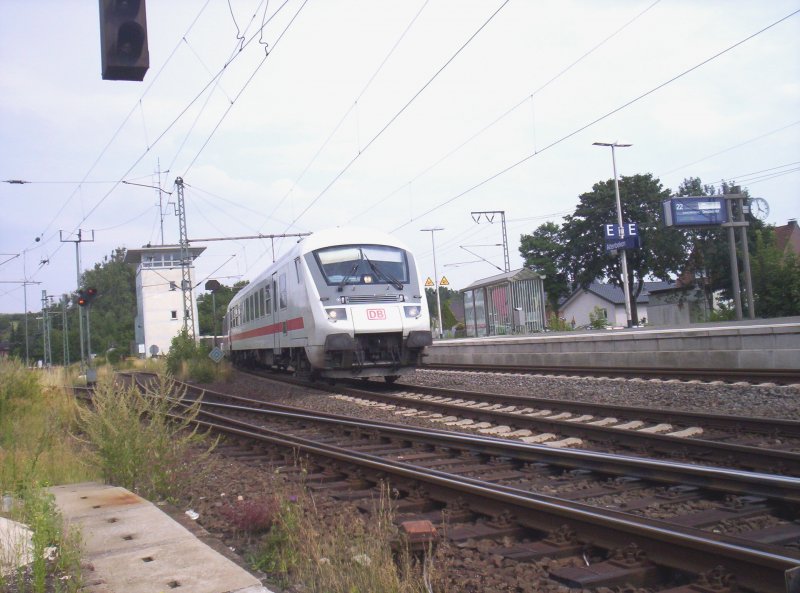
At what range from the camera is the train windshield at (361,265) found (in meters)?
14.8

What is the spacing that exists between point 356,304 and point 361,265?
0.89m

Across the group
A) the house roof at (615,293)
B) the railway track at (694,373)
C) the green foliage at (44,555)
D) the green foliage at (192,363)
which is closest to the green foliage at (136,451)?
the green foliage at (44,555)

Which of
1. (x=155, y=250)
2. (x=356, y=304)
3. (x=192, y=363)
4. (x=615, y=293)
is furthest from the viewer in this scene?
(x=615, y=293)

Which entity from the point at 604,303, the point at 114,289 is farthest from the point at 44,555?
the point at 114,289

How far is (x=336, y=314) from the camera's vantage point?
14.4 metres

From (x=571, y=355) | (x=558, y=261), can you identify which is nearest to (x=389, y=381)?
(x=571, y=355)

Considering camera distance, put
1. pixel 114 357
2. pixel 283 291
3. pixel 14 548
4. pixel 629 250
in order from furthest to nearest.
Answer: pixel 629 250, pixel 114 357, pixel 283 291, pixel 14 548

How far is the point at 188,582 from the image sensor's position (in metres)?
4.15

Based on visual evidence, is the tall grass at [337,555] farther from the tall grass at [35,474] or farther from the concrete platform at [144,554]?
the tall grass at [35,474]

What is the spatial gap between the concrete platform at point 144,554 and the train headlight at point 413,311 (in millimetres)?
8958

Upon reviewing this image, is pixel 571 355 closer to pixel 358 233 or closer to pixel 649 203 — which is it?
pixel 358 233

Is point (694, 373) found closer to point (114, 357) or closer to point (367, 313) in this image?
point (367, 313)

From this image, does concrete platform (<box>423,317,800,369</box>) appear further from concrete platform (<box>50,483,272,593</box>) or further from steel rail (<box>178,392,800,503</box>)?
concrete platform (<box>50,483,272,593</box>)

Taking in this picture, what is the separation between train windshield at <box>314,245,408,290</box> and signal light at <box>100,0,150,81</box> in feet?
30.6
